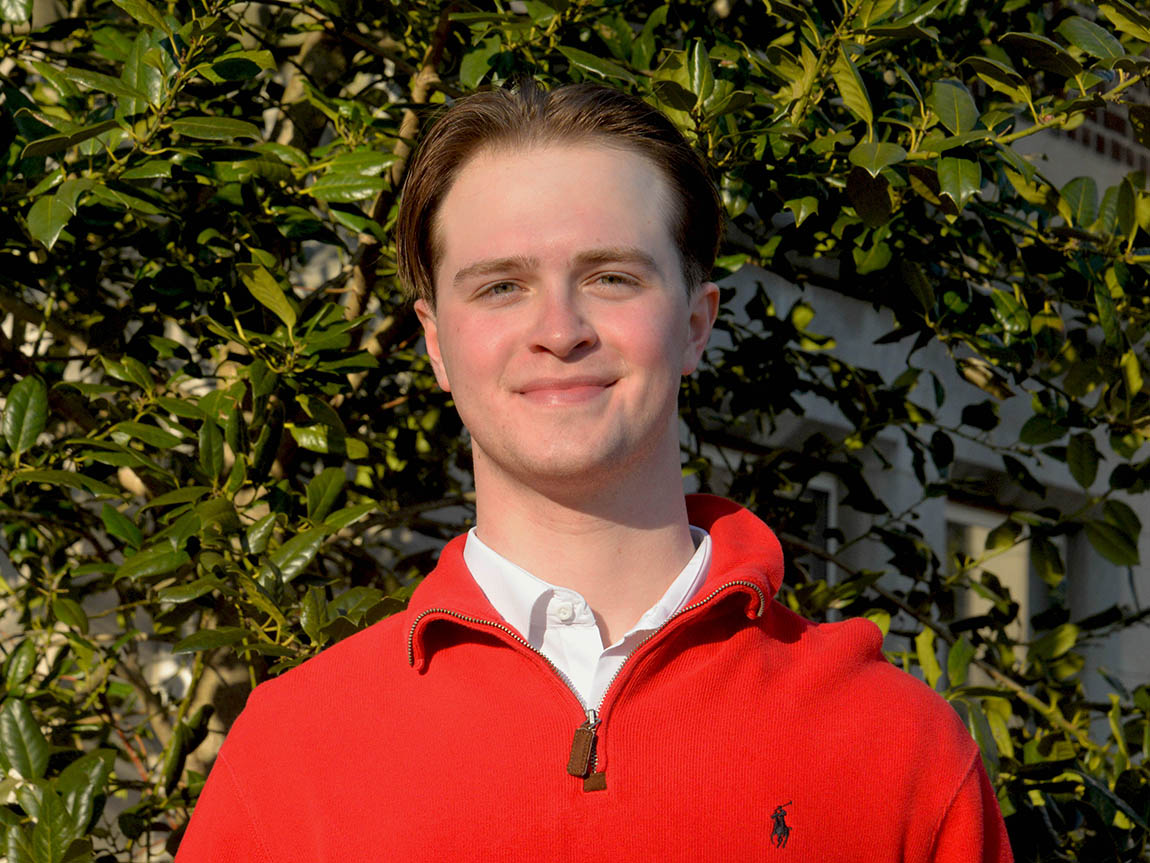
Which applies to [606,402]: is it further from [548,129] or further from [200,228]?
A: [200,228]

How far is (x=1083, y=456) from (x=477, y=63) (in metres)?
1.54

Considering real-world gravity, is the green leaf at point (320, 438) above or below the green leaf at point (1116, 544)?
above

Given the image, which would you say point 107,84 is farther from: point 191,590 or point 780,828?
point 780,828

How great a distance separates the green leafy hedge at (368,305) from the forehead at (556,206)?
1.49ft

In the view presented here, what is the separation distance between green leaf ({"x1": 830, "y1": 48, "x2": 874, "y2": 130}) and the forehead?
0.53 meters

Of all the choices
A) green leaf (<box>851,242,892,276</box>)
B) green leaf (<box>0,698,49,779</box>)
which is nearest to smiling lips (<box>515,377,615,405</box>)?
green leaf (<box>851,242,892,276</box>)

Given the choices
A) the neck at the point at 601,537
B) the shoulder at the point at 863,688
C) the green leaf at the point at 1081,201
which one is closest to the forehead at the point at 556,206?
the neck at the point at 601,537

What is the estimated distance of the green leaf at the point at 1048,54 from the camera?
7.05 ft

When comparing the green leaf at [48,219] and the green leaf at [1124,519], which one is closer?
the green leaf at [48,219]

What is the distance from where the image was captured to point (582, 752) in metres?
1.57

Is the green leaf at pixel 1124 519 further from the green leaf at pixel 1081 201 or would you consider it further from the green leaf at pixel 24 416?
the green leaf at pixel 24 416

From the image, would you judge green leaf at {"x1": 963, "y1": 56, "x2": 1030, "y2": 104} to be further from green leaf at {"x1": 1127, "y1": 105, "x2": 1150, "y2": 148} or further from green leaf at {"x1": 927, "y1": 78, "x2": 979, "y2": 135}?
green leaf at {"x1": 1127, "y1": 105, "x2": 1150, "y2": 148}

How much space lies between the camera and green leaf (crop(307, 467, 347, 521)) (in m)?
2.45

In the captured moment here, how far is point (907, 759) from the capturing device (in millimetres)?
1659
